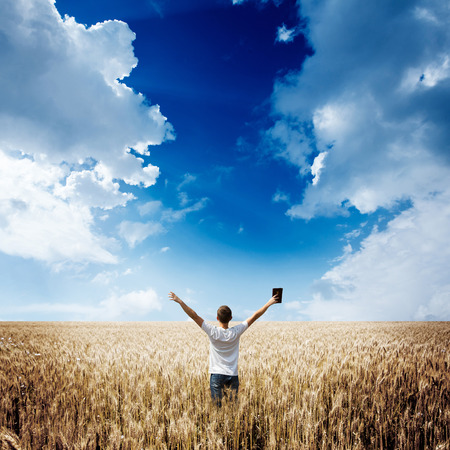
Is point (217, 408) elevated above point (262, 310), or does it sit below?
below

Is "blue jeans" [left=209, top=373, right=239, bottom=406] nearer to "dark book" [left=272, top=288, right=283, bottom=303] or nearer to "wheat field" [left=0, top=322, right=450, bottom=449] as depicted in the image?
"wheat field" [left=0, top=322, right=450, bottom=449]

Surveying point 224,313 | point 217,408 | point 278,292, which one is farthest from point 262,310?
point 217,408

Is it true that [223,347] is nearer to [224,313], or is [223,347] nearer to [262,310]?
[224,313]

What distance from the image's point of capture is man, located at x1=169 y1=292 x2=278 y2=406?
3.84 m

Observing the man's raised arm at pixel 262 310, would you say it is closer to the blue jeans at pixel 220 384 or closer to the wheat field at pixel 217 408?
the blue jeans at pixel 220 384

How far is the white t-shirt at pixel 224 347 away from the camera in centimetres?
385

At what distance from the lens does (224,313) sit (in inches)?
158

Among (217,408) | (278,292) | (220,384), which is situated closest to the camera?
(217,408)

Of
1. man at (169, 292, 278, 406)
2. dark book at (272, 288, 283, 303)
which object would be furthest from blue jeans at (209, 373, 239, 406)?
dark book at (272, 288, 283, 303)

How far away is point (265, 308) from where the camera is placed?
4.02 meters

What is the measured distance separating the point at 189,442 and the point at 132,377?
230 centimetres

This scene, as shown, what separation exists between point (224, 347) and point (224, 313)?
413 mm

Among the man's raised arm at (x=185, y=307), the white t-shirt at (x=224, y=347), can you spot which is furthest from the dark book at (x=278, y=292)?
the man's raised arm at (x=185, y=307)

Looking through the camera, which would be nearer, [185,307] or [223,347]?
[185,307]
